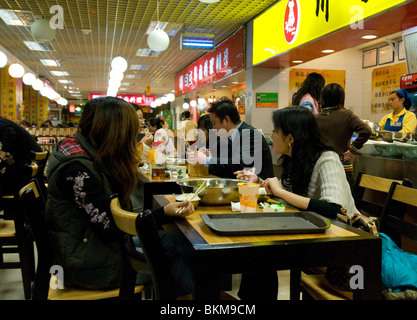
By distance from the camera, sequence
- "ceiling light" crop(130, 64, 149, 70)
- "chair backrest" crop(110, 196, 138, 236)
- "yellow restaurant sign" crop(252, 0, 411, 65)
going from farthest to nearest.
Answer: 1. "ceiling light" crop(130, 64, 149, 70)
2. "yellow restaurant sign" crop(252, 0, 411, 65)
3. "chair backrest" crop(110, 196, 138, 236)

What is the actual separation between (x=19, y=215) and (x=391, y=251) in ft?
6.48

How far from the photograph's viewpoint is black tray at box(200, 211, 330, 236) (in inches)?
51.7

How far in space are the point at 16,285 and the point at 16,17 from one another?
6.15 metres

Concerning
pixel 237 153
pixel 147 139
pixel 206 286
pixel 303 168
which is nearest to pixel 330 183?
pixel 303 168

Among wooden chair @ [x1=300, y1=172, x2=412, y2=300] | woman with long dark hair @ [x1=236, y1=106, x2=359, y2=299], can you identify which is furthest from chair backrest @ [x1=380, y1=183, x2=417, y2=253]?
woman with long dark hair @ [x1=236, y1=106, x2=359, y2=299]

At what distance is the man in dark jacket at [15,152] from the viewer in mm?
3898

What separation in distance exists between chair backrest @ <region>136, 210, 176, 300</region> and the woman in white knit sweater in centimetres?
77

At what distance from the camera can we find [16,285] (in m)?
2.90

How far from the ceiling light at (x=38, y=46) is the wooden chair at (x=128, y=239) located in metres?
9.58

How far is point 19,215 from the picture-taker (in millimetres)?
2205

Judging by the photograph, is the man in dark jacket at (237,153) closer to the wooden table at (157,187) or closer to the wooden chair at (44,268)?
the wooden table at (157,187)

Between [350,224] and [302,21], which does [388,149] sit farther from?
[350,224]

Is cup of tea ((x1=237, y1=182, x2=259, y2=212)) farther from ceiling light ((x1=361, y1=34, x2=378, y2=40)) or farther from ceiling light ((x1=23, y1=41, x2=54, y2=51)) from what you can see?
ceiling light ((x1=23, y1=41, x2=54, y2=51))
